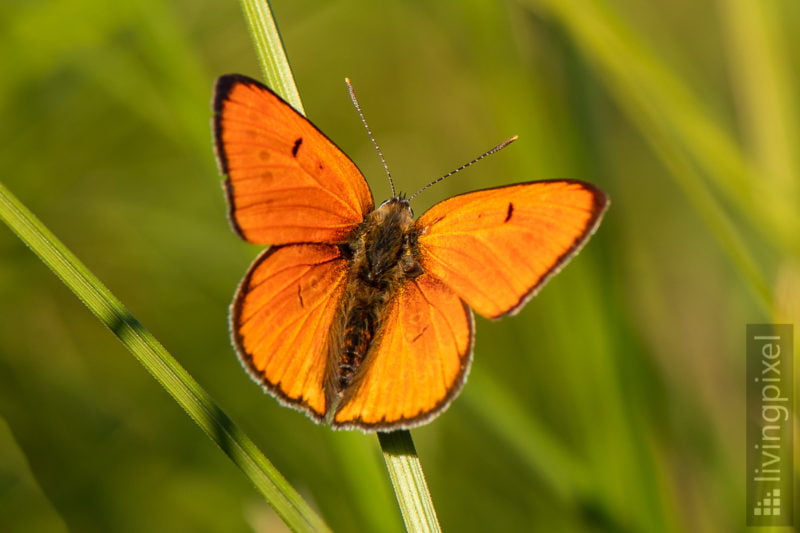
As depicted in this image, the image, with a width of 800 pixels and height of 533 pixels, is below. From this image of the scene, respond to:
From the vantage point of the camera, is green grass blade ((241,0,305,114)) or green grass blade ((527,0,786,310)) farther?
green grass blade ((527,0,786,310))

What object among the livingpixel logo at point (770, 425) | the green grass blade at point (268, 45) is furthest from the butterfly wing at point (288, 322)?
the livingpixel logo at point (770, 425)

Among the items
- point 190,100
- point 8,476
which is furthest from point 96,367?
point 190,100

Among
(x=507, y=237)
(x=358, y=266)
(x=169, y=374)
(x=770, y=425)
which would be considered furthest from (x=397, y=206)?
(x=770, y=425)

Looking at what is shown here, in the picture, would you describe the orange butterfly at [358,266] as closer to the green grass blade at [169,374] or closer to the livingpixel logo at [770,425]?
the green grass blade at [169,374]

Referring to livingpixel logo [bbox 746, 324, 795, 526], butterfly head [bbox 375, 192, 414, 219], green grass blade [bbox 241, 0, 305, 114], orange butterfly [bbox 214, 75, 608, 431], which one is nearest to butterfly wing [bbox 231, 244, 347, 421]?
orange butterfly [bbox 214, 75, 608, 431]

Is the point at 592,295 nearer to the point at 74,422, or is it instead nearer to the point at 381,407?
the point at 381,407

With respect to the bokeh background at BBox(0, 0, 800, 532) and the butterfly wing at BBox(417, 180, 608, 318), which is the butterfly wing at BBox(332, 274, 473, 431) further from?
the bokeh background at BBox(0, 0, 800, 532)

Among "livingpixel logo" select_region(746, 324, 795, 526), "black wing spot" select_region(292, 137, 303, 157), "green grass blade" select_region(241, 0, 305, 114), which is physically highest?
"green grass blade" select_region(241, 0, 305, 114)
